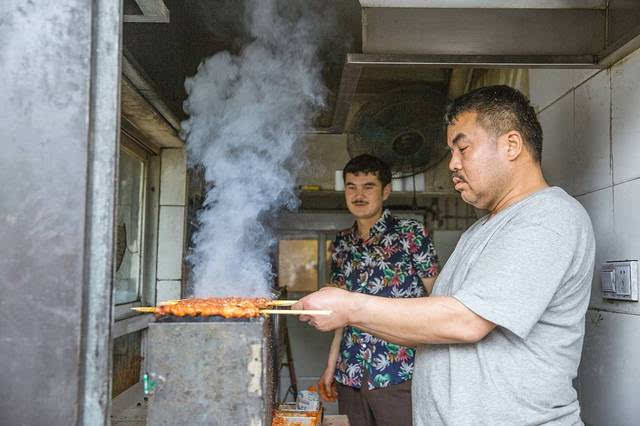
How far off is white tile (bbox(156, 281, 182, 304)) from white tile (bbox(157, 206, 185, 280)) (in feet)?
0.17

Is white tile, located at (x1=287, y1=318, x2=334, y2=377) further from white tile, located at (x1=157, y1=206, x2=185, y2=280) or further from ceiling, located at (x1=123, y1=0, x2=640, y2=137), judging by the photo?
Answer: ceiling, located at (x1=123, y1=0, x2=640, y2=137)

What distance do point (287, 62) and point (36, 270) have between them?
3.05m

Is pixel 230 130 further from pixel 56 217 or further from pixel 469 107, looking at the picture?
pixel 56 217

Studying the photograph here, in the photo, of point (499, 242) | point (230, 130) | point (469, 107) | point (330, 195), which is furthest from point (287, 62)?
point (330, 195)

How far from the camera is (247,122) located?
15.4 feet

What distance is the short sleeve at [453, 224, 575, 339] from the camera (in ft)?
6.73

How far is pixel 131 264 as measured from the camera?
5.16 meters

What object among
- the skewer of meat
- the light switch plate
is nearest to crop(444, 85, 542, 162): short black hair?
the light switch plate

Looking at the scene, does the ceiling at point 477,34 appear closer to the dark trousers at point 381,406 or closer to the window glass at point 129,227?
the window glass at point 129,227

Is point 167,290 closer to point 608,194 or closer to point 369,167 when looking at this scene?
point 369,167

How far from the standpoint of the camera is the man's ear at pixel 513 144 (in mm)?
2391

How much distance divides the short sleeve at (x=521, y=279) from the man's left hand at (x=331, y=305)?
47 cm

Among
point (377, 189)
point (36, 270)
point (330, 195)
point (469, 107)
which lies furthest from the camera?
point (330, 195)

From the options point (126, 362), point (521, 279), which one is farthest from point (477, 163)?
point (126, 362)
